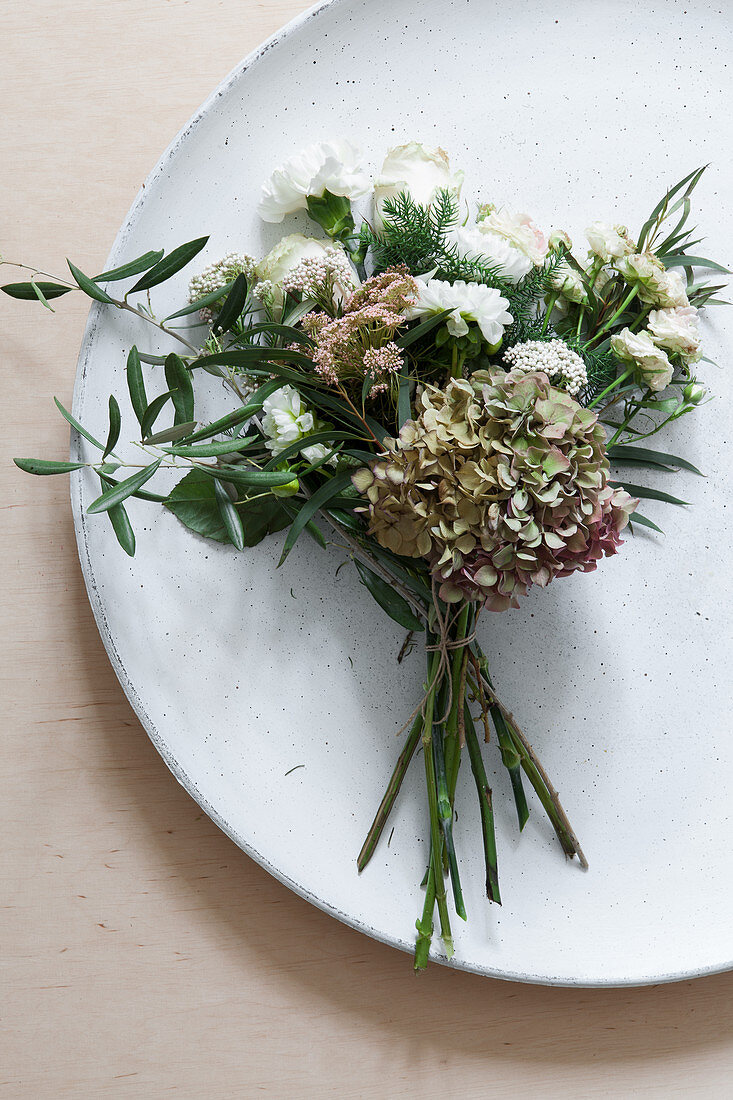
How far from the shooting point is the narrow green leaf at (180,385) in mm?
679

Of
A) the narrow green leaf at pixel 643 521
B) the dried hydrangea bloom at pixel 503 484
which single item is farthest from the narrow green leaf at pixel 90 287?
the narrow green leaf at pixel 643 521

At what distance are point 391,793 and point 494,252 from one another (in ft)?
1.82

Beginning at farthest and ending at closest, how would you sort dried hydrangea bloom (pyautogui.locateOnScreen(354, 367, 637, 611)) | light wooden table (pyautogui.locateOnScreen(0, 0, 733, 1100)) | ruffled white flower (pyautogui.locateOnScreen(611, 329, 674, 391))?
light wooden table (pyautogui.locateOnScreen(0, 0, 733, 1100)) < ruffled white flower (pyautogui.locateOnScreen(611, 329, 674, 391)) < dried hydrangea bloom (pyautogui.locateOnScreen(354, 367, 637, 611))

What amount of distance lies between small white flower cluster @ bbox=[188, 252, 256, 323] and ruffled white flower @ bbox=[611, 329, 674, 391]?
0.38m

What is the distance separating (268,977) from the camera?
→ 88 cm

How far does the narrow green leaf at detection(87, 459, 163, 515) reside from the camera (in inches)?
26.3

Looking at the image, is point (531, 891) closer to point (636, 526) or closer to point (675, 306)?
point (636, 526)

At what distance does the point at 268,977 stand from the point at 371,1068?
Answer: 160 mm

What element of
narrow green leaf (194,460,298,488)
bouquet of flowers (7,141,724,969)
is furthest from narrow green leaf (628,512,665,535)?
narrow green leaf (194,460,298,488)

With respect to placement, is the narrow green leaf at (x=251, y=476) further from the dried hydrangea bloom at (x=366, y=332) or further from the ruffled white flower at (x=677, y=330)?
the ruffled white flower at (x=677, y=330)

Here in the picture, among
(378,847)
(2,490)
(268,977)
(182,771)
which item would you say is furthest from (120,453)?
(268,977)

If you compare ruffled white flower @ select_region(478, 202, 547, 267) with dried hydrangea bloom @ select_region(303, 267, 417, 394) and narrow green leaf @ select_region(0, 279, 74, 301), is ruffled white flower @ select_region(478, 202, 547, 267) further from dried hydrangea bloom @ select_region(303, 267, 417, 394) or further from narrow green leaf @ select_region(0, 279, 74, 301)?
narrow green leaf @ select_region(0, 279, 74, 301)

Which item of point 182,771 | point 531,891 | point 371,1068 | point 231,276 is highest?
point 231,276

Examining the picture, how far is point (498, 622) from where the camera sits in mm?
838
